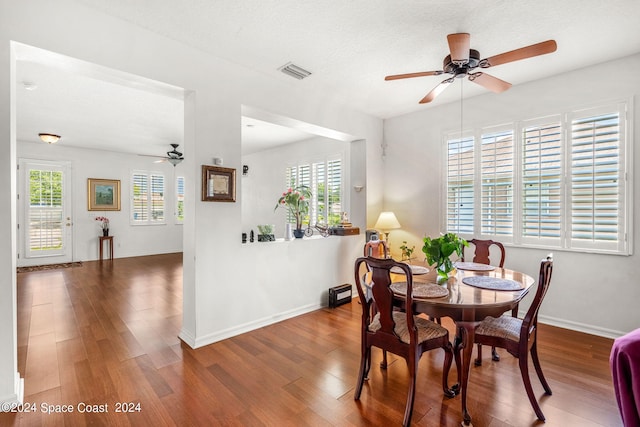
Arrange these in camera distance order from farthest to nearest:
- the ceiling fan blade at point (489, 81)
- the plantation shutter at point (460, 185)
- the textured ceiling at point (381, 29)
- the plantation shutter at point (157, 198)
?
the plantation shutter at point (157, 198), the plantation shutter at point (460, 185), the ceiling fan blade at point (489, 81), the textured ceiling at point (381, 29)

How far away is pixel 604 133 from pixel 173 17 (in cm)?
427

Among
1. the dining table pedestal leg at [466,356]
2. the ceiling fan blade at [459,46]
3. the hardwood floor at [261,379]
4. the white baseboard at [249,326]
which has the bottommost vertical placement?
the hardwood floor at [261,379]

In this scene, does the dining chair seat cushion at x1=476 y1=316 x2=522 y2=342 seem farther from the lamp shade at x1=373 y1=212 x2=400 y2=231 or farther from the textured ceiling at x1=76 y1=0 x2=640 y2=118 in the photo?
the textured ceiling at x1=76 y1=0 x2=640 y2=118

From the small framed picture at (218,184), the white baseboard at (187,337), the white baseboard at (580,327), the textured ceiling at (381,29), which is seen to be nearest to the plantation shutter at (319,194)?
the textured ceiling at (381,29)

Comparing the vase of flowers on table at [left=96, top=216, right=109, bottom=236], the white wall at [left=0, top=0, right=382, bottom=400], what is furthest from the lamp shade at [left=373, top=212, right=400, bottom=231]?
the vase of flowers on table at [left=96, top=216, right=109, bottom=236]

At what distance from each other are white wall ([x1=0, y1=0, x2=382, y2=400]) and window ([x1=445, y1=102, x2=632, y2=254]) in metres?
1.83

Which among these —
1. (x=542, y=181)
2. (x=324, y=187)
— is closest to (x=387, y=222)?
(x=542, y=181)

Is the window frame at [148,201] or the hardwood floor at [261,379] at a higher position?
the window frame at [148,201]

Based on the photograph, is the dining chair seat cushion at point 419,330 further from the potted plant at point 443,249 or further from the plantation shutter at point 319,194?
the plantation shutter at point 319,194

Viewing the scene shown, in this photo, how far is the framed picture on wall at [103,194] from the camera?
738cm

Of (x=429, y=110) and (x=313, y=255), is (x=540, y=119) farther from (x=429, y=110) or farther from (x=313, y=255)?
(x=313, y=255)

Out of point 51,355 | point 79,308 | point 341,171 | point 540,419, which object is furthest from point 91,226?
point 540,419

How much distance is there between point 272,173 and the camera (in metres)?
7.68

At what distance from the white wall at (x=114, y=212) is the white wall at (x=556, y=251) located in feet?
22.9
